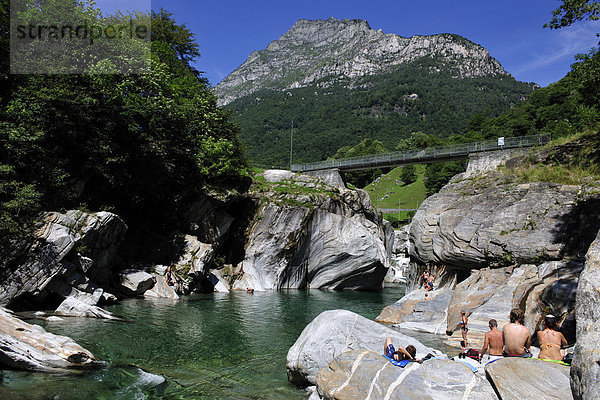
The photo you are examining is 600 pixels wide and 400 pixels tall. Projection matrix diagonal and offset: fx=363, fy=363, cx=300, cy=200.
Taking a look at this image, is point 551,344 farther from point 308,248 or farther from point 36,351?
point 308,248

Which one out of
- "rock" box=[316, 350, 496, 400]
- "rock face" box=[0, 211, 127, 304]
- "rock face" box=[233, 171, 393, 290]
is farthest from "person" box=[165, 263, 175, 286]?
"rock" box=[316, 350, 496, 400]

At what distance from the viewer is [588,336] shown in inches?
167

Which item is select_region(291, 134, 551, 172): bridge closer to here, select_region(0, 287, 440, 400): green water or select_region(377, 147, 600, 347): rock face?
select_region(377, 147, 600, 347): rock face

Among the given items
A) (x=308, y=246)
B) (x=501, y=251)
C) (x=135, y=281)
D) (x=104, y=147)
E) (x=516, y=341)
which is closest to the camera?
(x=516, y=341)

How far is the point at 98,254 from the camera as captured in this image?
70.6 feet

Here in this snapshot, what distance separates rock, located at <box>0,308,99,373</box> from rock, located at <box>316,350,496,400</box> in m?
6.71

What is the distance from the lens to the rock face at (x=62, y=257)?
1689 centimetres

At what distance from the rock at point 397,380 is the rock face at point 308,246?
2667 cm

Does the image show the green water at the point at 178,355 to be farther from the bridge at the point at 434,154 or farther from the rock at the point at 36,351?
the bridge at the point at 434,154

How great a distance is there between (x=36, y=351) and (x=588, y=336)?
11.9 metres

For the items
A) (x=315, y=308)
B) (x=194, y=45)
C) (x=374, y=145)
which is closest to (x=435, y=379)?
(x=315, y=308)

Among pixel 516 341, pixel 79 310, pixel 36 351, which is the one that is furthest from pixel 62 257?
pixel 516 341

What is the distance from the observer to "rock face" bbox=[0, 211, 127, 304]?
1689 cm

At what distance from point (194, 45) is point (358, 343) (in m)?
43.6
